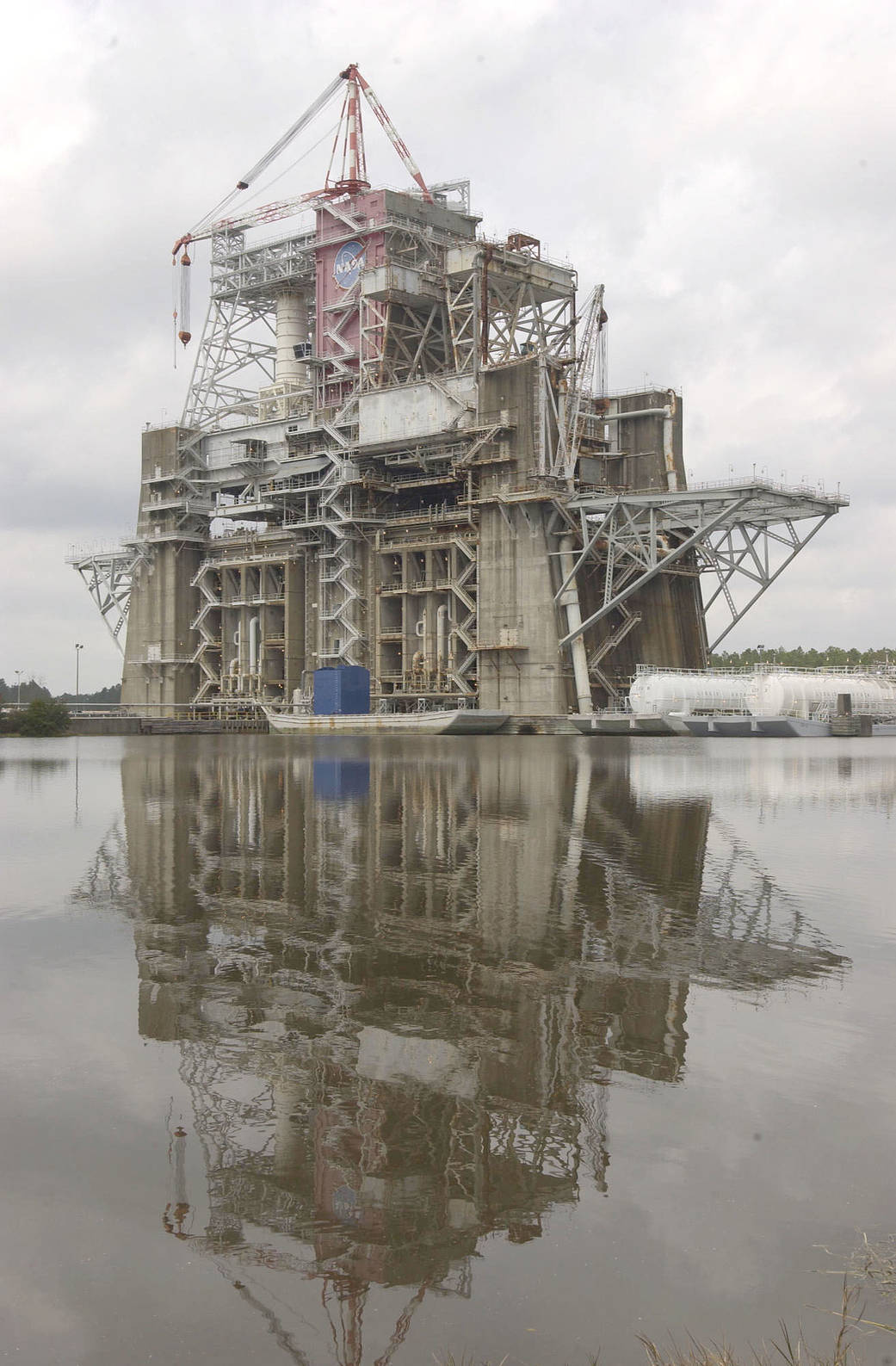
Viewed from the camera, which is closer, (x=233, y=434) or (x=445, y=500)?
(x=445, y=500)

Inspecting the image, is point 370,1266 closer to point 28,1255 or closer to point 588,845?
point 28,1255

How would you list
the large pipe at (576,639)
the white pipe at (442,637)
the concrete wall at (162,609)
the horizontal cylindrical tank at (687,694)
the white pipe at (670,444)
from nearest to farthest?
1. the horizontal cylindrical tank at (687,694)
2. the large pipe at (576,639)
3. the white pipe at (670,444)
4. the white pipe at (442,637)
5. the concrete wall at (162,609)

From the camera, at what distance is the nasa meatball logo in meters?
104

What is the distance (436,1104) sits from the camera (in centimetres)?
916

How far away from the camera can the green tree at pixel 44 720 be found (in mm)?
112250

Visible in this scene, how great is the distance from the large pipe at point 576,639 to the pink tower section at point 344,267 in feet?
94.3

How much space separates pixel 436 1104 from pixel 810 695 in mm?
84769

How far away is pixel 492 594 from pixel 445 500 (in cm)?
1199

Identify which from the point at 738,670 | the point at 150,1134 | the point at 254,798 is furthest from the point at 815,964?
the point at 738,670

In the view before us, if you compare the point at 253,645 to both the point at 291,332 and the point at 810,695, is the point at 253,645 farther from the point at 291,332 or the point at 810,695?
the point at 810,695

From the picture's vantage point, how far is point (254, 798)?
116 feet

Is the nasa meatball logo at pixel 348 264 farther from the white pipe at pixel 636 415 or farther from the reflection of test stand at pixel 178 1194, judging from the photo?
the reflection of test stand at pixel 178 1194

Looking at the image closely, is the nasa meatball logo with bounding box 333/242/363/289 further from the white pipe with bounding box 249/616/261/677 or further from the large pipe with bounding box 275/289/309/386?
the white pipe with bounding box 249/616/261/677

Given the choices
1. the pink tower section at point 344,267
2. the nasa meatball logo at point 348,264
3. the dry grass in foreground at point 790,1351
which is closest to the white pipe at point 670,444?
the pink tower section at point 344,267
